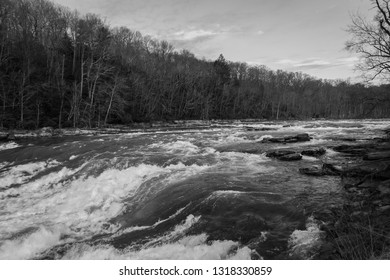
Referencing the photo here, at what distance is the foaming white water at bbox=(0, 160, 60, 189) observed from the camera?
12664 mm

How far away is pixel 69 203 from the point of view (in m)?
9.98

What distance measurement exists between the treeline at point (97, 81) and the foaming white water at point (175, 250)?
12.6 m

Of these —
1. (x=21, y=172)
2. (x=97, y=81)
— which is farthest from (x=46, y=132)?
(x=97, y=81)

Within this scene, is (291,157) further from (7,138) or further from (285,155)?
(7,138)

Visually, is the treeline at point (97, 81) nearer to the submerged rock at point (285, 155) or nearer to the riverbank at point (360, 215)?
the submerged rock at point (285, 155)

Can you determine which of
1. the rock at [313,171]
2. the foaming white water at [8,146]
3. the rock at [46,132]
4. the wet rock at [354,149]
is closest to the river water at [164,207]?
the rock at [313,171]

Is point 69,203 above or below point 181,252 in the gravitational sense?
below

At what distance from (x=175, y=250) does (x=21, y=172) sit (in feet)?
36.7

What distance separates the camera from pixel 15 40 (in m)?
40.2

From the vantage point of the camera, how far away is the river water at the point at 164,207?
20.6 feet

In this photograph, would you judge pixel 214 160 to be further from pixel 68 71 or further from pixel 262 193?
pixel 68 71

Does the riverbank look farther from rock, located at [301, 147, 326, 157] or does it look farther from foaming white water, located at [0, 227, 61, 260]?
foaming white water, located at [0, 227, 61, 260]

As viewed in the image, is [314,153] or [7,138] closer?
[314,153]

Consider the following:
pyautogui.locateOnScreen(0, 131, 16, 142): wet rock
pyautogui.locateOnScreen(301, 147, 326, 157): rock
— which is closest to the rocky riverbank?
pyautogui.locateOnScreen(301, 147, 326, 157): rock
